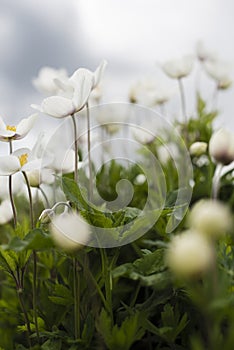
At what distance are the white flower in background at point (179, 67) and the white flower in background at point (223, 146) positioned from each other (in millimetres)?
901

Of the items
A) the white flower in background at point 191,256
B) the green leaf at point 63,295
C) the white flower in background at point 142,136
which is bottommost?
the green leaf at point 63,295

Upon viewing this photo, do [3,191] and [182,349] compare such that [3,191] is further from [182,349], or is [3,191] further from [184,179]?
[182,349]

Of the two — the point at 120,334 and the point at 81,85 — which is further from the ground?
the point at 81,85

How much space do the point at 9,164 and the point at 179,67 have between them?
2.78 ft

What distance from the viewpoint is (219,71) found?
1.67m

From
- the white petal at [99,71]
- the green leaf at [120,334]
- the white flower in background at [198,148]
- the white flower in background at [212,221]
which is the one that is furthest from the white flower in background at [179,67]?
the white flower in background at [212,221]

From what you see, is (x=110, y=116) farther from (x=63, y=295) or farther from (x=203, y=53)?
(x=63, y=295)

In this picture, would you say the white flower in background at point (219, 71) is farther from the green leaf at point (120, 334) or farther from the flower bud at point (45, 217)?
the green leaf at point (120, 334)

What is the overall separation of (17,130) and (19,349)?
1.09 feet

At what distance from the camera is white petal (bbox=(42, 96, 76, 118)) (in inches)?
33.7

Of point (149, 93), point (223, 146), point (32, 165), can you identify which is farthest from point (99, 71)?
point (149, 93)

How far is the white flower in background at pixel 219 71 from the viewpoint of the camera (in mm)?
1655

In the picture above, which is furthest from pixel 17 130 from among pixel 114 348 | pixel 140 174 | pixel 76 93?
pixel 140 174

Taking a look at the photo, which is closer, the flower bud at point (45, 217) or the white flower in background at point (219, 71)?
the flower bud at point (45, 217)
